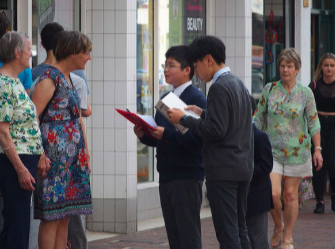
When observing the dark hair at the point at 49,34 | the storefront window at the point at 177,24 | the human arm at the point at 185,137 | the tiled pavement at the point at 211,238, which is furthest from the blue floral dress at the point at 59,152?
the storefront window at the point at 177,24

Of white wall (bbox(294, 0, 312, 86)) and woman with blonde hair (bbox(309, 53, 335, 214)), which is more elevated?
white wall (bbox(294, 0, 312, 86))

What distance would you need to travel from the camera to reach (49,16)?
362 inches

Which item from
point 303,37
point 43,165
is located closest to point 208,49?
point 43,165

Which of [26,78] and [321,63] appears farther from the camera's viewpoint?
[321,63]

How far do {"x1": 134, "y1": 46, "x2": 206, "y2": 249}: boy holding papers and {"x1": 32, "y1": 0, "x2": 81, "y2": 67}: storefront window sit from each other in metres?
2.79

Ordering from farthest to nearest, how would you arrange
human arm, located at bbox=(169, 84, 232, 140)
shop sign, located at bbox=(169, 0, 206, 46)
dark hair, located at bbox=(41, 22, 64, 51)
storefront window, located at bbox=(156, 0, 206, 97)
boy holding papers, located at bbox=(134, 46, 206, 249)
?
shop sign, located at bbox=(169, 0, 206, 46), storefront window, located at bbox=(156, 0, 206, 97), dark hair, located at bbox=(41, 22, 64, 51), boy holding papers, located at bbox=(134, 46, 206, 249), human arm, located at bbox=(169, 84, 232, 140)

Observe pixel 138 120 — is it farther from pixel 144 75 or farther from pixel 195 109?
pixel 144 75

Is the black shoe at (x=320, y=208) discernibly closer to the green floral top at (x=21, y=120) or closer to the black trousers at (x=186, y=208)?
the black trousers at (x=186, y=208)

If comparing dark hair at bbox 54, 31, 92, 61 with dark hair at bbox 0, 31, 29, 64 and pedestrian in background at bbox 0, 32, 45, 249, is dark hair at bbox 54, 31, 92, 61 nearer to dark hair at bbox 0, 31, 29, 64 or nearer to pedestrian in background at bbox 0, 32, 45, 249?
dark hair at bbox 0, 31, 29, 64

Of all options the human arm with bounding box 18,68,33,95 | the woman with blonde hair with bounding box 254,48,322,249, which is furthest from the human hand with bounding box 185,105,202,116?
the woman with blonde hair with bounding box 254,48,322,249

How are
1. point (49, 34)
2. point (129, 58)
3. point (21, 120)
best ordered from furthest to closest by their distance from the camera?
point (129, 58) → point (49, 34) → point (21, 120)

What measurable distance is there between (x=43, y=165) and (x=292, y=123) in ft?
11.2

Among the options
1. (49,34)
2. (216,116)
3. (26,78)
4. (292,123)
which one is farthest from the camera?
(292,123)

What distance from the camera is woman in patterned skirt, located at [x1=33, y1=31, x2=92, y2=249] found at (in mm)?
6277
